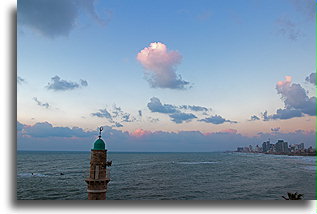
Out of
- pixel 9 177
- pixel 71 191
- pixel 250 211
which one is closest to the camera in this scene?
pixel 9 177

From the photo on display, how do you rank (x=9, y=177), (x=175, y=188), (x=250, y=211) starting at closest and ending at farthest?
(x=9, y=177), (x=250, y=211), (x=175, y=188)

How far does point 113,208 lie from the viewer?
4.72 m

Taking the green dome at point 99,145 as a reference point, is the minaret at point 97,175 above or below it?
below

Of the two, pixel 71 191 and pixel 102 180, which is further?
pixel 71 191

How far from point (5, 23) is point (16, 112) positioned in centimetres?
147

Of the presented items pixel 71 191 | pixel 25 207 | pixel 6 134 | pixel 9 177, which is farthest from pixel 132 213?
pixel 71 191

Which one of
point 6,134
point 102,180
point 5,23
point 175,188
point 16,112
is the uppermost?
point 5,23

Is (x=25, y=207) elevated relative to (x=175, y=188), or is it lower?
elevated

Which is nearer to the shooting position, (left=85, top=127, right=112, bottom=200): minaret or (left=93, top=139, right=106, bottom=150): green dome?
(left=85, top=127, right=112, bottom=200): minaret

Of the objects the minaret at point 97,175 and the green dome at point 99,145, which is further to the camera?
the green dome at point 99,145

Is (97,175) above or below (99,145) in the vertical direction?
below

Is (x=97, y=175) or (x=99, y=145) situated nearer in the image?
(x=97, y=175)

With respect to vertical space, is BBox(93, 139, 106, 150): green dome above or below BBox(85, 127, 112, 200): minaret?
above

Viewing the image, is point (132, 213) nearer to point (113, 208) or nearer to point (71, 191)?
point (113, 208)
